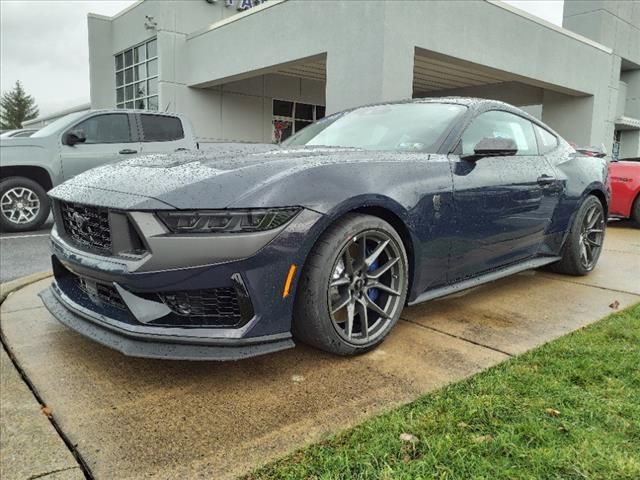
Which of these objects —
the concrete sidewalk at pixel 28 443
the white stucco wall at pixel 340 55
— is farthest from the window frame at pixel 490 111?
the white stucco wall at pixel 340 55

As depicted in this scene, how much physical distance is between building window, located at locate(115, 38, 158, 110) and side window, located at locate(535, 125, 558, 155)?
16517mm

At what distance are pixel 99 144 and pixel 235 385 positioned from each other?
265 inches

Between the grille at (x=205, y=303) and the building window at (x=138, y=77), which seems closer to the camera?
the grille at (x=205, y=303)

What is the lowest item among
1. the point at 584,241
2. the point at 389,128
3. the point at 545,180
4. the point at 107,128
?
the point at 584,241

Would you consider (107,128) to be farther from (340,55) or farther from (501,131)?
(501,131)

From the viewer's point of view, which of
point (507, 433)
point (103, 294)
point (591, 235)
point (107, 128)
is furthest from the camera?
point (107, 128)

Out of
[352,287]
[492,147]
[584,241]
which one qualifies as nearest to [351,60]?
[584,241]

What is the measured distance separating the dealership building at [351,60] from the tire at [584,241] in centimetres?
639

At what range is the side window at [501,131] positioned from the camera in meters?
3.63

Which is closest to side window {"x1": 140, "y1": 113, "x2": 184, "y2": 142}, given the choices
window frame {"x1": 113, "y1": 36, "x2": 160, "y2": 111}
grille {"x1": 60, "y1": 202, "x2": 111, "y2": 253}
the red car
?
grille {"x1": 60, "y1": 202, "x2": 111, "y2": 253}

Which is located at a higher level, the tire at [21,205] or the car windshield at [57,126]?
the car windshield at [57,126]

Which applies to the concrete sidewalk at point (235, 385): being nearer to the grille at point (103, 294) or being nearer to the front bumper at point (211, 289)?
the front bumper at point (211, 289)

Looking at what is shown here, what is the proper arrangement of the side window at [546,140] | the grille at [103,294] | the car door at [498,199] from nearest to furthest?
1. the grille at [103,294]
2. the car door at [498,199]
3. the side window at [546,140]

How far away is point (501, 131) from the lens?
4.01m
